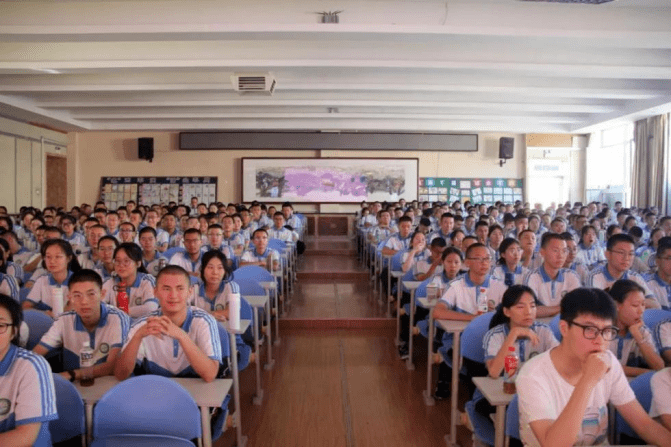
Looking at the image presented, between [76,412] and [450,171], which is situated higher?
[450,171]

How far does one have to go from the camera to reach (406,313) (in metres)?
5.02

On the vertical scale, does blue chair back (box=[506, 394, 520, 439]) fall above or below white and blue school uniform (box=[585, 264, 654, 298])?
below

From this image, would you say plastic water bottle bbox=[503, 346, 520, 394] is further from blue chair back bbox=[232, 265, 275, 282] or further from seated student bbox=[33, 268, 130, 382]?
blue chair back bbox=[232, 265, 275, 282]

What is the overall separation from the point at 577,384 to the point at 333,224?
12.4 meters

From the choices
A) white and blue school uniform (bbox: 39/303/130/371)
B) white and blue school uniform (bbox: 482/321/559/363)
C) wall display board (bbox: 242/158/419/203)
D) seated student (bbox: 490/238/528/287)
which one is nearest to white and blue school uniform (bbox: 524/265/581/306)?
seated student (bbox: 490/238/528/287)

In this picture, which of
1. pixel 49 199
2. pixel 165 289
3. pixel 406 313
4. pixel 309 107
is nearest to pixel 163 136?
pixel 49 199

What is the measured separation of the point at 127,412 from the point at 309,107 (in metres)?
9.55

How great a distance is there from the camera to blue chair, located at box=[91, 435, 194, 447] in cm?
198

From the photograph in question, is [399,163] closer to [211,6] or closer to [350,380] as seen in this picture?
[211,6]

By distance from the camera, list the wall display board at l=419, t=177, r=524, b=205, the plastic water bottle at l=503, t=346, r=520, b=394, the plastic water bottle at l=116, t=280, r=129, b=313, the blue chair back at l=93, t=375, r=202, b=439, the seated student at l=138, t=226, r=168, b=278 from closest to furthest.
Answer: the blue chair back at l=93, t=375, r=202, b=439
the plastic water bottle at l=503, t=346, r=520, b=394
the plastic water bottle at l=116, t=280, r=129, b=313
the seated student at l=138, t=226, r=168, b=278
the wall display board at l=419, t=177, r=524, b=205

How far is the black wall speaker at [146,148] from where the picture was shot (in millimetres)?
13703

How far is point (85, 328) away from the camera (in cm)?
274

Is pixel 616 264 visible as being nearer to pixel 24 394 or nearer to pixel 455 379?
pixel 455 379

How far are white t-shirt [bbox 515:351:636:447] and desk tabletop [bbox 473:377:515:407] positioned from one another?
0.60 ft
